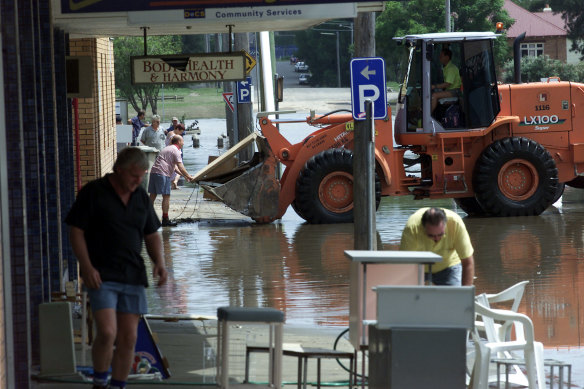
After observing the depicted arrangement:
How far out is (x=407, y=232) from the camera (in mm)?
7863

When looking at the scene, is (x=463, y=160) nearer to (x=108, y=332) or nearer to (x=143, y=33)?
(x=143, y=33)

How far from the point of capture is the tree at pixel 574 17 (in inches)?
3189

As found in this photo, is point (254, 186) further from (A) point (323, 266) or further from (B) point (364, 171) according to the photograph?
(B) point (364, 171)

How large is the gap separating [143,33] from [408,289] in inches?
245

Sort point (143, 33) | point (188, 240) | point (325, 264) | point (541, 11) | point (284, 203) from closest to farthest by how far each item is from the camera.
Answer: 1. point (143, 33)
2. point (325, 264)
3. point (188, 240)
4. point (284, 203)
5. point (541, 11)

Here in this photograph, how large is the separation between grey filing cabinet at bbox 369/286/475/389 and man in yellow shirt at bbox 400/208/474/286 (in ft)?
4.30

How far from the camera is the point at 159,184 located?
58.6ft

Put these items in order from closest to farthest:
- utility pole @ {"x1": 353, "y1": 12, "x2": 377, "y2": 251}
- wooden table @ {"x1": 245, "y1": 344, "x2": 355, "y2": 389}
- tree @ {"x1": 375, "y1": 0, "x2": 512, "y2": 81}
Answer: wooden table @ {"x1": 245, "y1": 344, "x2": 355, "y2": 389} → utility pole @ {"x1": 353, "y1": 12, "x2": 377, "y2": 251} → tree @ {"x1": 375, "y1": 0, "x2": 512, "y2": 81}

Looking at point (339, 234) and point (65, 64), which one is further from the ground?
point (65, 64)

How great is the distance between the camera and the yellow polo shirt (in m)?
7.82

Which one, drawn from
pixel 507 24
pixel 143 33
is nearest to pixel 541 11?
pixel 507 24

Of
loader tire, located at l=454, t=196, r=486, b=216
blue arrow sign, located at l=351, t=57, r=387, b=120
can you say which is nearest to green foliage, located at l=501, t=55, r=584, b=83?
loader tire, located at l=454, t=196, r=486, b=216

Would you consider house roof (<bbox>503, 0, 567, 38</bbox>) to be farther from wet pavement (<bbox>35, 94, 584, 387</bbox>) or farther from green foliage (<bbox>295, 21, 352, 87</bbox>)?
wet pavement (<bbox>35, 94, 584, 387</bbox>)

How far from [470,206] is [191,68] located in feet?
27.7
